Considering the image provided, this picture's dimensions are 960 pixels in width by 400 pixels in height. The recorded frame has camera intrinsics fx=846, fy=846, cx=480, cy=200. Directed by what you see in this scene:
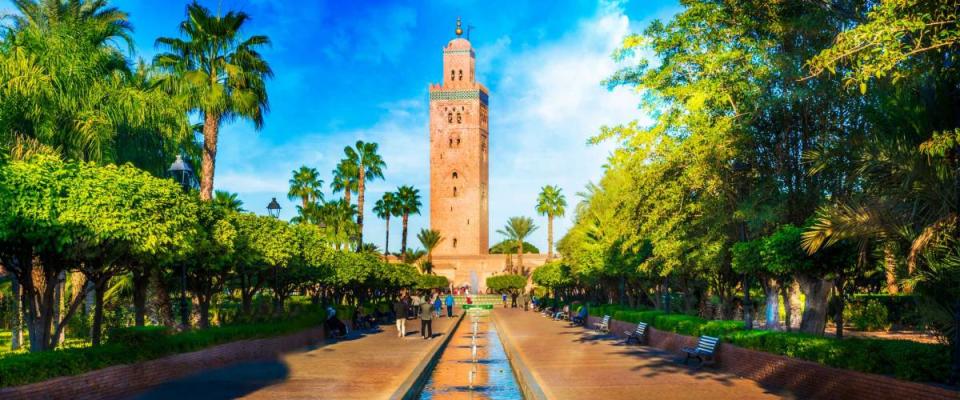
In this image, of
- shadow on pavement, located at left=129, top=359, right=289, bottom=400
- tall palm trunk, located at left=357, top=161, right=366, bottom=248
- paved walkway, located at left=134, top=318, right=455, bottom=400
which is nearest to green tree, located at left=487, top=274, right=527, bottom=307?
tall palm trunk, located at left=357, top=161, right=366, bottom=248

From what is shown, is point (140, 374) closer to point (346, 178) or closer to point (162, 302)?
point (162, 302)

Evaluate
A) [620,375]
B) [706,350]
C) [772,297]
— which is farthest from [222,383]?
[772,297]

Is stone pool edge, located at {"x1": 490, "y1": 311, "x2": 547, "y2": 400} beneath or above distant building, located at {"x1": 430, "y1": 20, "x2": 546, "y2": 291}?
beneath

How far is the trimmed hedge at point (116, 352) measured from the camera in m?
10.5

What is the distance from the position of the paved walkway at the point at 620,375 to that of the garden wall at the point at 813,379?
34 cm

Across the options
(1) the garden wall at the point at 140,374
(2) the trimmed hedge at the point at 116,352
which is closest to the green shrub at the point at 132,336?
(2) the trimmed hedge at the point at 116,352

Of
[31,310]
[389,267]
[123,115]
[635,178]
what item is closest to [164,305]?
[123,115]

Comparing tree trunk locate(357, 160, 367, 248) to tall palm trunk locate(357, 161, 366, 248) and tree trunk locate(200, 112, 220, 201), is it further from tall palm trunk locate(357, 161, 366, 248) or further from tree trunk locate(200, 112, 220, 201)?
tree trunk locate(200, 112, 220, 201)

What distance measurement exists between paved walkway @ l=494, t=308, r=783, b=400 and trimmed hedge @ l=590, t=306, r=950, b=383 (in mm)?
781

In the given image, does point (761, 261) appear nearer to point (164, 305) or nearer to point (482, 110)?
point (164, 305)

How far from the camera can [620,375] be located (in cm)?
1593

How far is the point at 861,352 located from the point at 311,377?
373 inches

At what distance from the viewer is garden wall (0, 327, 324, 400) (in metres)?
10.8

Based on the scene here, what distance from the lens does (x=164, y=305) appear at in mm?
21297
